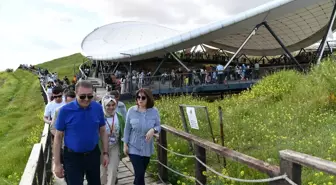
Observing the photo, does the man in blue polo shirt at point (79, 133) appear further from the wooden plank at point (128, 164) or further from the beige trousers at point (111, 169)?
the wooden plank at point (128, 164)

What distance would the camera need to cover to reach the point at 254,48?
4519 centimetres

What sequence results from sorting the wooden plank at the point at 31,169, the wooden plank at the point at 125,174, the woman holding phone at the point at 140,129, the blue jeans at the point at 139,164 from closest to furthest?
the wooden plank at the point at 31,169, the woman holding phone at the point at 140,129, the blue jeans at the point at 139,164, the wooden plank at the point at 125,174

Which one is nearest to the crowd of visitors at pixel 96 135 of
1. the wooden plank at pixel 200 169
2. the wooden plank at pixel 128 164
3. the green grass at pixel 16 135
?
the wooden plank at pixel 200 169

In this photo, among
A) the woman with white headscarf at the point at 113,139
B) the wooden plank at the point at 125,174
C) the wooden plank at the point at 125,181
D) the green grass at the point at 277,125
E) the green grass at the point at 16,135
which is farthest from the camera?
the green grass at the point at 16,135

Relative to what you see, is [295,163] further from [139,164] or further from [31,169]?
[31,169]

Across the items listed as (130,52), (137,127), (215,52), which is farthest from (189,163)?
(215,52)

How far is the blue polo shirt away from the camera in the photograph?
4004 mm

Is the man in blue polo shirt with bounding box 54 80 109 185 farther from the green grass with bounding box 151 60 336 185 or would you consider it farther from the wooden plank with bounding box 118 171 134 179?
the wooden plank with bounding box 118 171 134 179

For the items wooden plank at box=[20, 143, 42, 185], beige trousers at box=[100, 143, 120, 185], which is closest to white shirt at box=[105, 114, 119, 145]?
beige trousers at box=[100, 143, 120, 185]

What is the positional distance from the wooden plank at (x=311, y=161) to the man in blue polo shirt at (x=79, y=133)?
215 centimetres

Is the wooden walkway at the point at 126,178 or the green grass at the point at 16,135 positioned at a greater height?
the wooden walkway at the point at 126,178

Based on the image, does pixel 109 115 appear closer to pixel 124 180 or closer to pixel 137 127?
pixel 137 127

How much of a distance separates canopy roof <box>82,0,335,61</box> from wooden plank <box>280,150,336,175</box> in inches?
719

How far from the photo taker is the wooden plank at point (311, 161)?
2541mm
